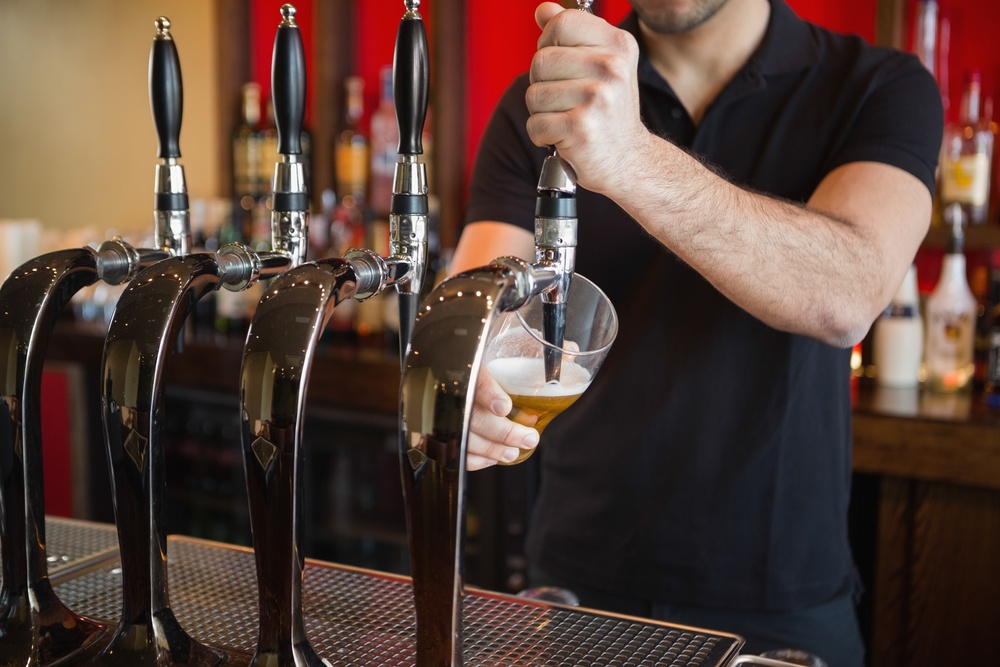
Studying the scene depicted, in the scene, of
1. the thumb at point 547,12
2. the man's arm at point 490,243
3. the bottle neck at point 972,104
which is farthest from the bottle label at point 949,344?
Answer: the thumb at point 547,12

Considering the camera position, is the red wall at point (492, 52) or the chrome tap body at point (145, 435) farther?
the red wall at point (492, 52)

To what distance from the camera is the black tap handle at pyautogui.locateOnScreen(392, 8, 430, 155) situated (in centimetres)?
71

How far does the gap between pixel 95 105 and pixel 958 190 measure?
297 cm

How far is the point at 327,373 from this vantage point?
8.40 ft

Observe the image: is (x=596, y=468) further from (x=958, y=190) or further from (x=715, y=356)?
(x=958, y=190)

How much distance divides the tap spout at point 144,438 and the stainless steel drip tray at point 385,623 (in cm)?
8

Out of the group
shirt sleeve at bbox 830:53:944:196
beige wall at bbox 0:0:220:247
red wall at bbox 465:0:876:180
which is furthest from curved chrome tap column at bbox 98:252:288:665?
beige wall at bbox 0:0:220:247

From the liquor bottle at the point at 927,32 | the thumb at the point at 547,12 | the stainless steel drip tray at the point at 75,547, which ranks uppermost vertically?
the liquor bottle at the point at 927,32

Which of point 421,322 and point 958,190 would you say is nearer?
point 421,322

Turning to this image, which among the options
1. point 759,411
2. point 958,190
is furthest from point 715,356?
point 958,190

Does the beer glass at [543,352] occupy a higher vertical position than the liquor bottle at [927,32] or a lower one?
lower

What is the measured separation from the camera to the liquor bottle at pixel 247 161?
10.2 feet

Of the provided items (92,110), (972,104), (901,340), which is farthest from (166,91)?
(92,110)

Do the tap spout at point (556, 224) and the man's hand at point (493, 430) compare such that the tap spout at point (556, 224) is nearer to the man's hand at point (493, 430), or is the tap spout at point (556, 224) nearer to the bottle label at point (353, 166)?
the man's hand at point (493, 430)
